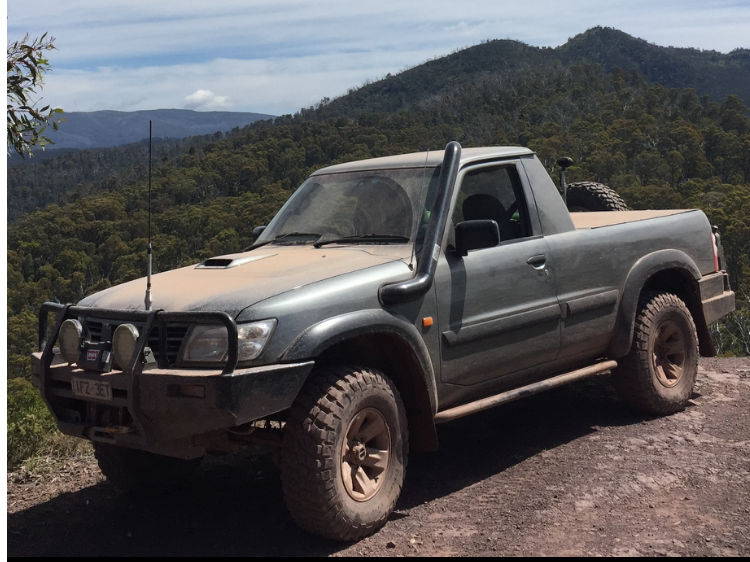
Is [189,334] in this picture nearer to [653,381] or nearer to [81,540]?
[81,540]

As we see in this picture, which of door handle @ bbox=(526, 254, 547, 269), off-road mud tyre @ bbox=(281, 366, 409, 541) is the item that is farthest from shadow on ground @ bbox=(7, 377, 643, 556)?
door handle @ bbox=(526, 254, 547, 269)

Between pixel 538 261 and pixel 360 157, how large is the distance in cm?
6132

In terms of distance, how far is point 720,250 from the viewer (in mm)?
6742

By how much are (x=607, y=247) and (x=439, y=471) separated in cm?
191

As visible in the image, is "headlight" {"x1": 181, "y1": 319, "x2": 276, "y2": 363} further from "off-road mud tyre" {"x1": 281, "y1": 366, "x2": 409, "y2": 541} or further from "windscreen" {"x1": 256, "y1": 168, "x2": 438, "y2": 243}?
"windscreen" {"x1": 256, "y1": 168, "x2": 438, "y2": 243}

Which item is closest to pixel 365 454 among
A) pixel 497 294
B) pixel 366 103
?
pixel 497 294

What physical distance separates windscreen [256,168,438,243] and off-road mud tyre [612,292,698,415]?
2028mm

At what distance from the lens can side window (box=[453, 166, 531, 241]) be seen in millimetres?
5086

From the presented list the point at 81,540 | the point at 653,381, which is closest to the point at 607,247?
the point at 653,381

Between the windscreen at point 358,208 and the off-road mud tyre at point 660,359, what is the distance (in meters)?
2.03

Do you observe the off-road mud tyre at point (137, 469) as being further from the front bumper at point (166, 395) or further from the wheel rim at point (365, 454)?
the wheel rim at point (365, 454)

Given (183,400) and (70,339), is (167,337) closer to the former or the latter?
(183,400)

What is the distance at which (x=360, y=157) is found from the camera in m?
65.6

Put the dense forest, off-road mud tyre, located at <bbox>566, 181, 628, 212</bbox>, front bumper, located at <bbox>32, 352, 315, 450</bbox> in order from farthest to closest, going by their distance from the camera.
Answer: the dense forest
off-road mud tyre, located at <bbox>566, 181, 628, 212</bbox>
front bumper, located at <bbox>32, 352, 315, 450</bbox>
